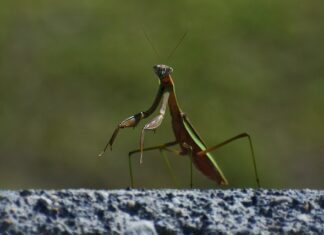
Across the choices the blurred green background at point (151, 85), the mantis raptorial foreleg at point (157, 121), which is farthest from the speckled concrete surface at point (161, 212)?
the blurred green background at point (151, 85)

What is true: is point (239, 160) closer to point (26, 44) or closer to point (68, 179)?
point (68, 179)

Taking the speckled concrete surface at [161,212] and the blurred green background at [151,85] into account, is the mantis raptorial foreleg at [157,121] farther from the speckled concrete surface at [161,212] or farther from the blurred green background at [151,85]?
the blurred green background at [151,85]

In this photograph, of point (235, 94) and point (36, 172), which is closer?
point (36, 172)

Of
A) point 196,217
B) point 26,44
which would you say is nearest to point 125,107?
point 26,44

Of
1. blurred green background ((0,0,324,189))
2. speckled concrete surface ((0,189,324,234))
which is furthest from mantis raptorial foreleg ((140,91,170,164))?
blurred green background ((0,0,324,189))

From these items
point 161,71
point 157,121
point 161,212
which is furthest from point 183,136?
point 161,212

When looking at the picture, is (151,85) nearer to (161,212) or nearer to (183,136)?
(183,136)

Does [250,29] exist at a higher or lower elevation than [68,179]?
higher
